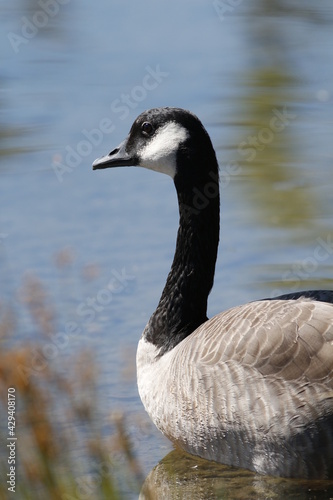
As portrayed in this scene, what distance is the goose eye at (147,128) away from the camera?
838cm

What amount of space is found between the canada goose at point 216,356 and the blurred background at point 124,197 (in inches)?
10.6

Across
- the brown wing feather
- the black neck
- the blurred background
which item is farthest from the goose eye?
the brown wing feather

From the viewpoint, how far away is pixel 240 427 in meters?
7.09

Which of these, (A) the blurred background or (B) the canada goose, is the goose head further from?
(A) the blurred background

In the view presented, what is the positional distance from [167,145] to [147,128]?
299 mm

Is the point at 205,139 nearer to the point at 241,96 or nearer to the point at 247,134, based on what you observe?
the point at 247,134

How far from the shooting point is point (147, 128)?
841cm

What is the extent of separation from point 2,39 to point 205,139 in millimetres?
8523

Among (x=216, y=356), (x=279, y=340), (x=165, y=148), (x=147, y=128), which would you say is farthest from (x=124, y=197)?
(x=279, y=340)

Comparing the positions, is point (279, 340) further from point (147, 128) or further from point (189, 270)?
point (147, 128)

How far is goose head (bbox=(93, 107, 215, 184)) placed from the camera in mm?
8070

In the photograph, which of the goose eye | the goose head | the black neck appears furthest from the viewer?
the goose eye

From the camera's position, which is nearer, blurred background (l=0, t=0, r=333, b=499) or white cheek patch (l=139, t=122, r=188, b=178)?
blurred background (l=0, t=0, r=333, b=499)

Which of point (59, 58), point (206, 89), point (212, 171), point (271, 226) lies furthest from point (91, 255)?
point (59, 58)
